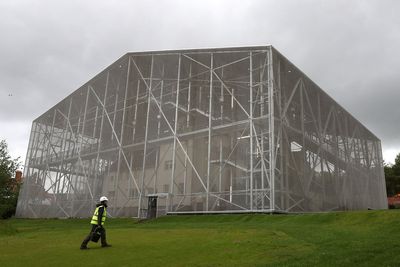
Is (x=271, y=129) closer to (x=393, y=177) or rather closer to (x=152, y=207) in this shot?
(x=152, y=207)

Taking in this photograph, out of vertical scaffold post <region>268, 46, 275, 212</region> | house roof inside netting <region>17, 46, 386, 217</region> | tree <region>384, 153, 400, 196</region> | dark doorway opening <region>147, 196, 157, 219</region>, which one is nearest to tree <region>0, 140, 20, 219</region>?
house roof inside netting <region>17, 46, 386, 217</region>

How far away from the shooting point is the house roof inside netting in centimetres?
2536

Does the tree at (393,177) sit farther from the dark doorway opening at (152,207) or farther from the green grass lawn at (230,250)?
the green grass lawn at (230,250)

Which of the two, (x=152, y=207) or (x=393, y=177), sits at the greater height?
(x=393, y=177)

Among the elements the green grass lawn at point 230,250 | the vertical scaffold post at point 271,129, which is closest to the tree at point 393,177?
the vertical scaffold post at point 271,129

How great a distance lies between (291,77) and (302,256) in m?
22.8

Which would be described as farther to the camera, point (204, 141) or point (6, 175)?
point (6, 175)

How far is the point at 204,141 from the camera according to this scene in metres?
27.3

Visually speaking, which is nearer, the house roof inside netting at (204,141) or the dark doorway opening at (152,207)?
the house roof inside netting at (204,141)

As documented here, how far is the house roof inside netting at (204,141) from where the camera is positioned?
25.4m

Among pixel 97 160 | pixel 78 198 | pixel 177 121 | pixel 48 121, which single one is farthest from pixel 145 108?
pixel 48 121

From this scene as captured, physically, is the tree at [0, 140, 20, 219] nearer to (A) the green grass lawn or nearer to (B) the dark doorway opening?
(B) the dark doorway opening

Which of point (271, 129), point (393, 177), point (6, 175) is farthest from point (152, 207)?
point (393, 177)

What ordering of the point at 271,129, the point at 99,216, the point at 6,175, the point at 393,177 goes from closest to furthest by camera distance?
the point at 99,216 → the point at 271,129 → the point at 6,175 → the point at 393,177
